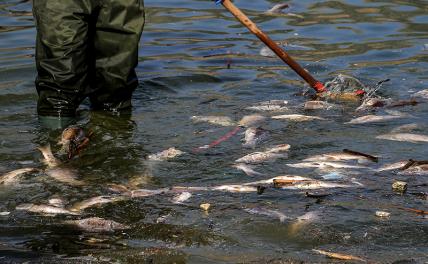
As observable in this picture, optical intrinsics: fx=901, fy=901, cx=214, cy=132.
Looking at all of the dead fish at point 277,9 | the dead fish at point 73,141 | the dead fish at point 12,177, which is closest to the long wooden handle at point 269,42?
the dead fish at point 73,141

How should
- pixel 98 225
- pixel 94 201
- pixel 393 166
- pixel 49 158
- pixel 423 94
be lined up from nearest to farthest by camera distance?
pixel 98 225
pixel 94 201
pixel 393 166
pixel 49 158
pixel 423 94

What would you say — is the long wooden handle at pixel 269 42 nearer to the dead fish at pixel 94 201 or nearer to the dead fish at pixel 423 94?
the dead fish at pixel 423 94

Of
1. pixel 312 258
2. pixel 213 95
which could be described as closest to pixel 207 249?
pixel 312 258

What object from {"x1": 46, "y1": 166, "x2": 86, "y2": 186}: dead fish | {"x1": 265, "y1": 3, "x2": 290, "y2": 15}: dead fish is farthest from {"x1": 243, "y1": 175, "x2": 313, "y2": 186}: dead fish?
{"x1": 265, "y1": 3, "x2": 290, "y2": 15}: dead fish

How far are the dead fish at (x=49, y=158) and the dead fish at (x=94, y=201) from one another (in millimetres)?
919

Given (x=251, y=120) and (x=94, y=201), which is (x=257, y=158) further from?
(x=94, y=201)

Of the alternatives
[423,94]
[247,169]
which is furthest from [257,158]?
[423,94]

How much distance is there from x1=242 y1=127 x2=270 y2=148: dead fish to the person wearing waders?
4.25 ft

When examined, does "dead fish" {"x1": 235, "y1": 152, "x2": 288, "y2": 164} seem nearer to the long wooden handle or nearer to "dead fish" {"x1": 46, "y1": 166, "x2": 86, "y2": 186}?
"dead fish" {"x1": 46, "y1": 166, "x2": 86, "y2": 186}

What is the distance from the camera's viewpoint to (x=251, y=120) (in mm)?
8195

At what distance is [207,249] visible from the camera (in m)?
5.43

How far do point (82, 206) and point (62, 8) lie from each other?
201 cm

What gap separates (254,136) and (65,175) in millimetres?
1699

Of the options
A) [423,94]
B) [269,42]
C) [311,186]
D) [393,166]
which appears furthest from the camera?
[423,94]
